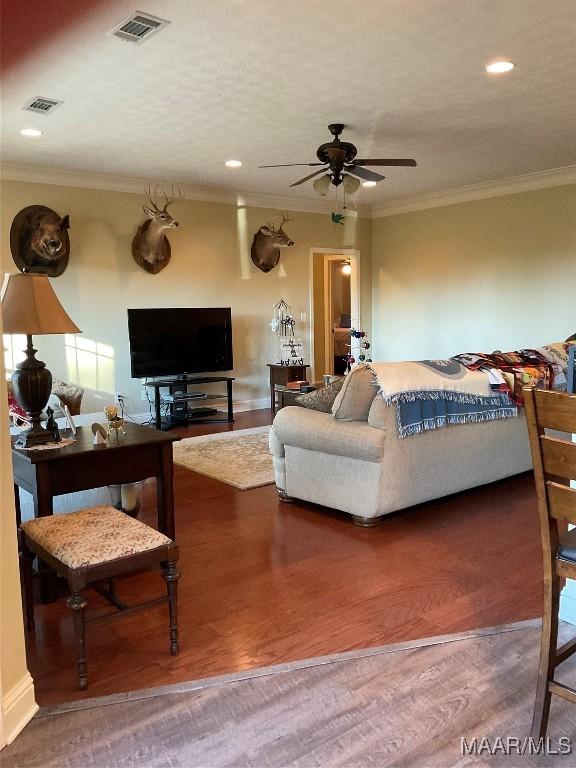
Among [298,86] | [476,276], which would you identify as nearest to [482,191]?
[476,276]

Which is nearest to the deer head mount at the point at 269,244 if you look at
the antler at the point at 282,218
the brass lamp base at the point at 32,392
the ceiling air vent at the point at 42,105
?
the antler at the point at 282,218

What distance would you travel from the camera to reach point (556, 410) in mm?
1637

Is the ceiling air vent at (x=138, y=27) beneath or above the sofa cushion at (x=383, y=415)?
above

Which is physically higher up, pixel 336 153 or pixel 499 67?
pixel 499 67

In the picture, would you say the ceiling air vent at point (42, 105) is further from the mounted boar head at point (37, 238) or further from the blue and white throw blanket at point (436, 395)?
the blue and white throw blanket at point (436, 395)

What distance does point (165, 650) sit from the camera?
7.78ft

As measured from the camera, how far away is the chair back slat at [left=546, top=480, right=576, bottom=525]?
169 centimetres

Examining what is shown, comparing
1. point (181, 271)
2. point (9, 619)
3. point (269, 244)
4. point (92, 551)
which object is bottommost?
point (9, 619)

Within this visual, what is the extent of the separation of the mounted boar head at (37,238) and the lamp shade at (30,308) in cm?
368

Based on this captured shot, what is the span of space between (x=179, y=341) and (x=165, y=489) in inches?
166

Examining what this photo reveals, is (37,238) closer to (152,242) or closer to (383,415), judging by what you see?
(152,242)

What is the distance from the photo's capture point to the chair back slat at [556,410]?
1607 millimetres

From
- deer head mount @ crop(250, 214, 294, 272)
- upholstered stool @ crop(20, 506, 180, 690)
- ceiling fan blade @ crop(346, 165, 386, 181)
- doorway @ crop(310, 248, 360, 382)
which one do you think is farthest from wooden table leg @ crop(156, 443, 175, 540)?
doorway @ crop(310, 248, 360, 382)

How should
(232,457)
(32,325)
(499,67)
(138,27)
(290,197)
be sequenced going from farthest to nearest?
1. (290,197)
2. (232,457)
3. (499,67)
4. (138,27)
5. (32,325)
